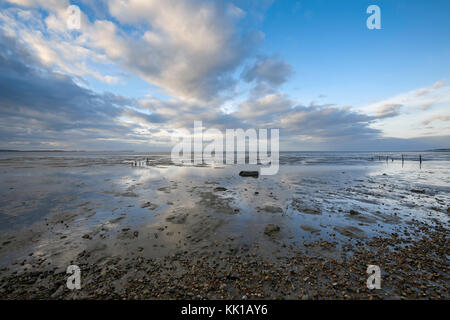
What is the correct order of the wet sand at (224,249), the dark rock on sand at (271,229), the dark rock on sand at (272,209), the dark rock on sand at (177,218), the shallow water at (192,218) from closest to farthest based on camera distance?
the wet sand at (224,249) < the shallow water at (192,218) < the dark rock on sand at (271,229) < the dark rock on sand at (177,218) < the dark rock on sand at (272,209)

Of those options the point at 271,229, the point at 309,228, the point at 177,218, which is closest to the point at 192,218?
the point at 177,218

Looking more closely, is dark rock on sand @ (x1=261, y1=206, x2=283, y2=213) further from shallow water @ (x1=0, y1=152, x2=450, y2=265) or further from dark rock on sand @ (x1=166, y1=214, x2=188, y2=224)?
dark rock on sand @ (x1=166, y1=214, x2=188, y2=224)

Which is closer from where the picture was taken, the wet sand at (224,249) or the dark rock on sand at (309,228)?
the wet sand at (224,249)

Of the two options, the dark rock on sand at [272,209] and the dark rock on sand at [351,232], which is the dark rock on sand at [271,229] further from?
the dark rock on sand at [351,232]

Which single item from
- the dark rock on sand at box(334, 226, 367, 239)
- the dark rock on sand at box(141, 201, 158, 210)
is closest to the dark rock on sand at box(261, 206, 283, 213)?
the dark rock on sand at box(334, 226, 367, 239)

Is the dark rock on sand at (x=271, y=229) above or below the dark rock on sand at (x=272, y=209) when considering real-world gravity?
below

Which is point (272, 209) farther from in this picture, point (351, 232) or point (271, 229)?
point (351, 232)

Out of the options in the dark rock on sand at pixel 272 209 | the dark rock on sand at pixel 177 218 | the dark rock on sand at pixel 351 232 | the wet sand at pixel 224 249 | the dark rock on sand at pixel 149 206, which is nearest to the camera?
the wet sand at pixel 224 249

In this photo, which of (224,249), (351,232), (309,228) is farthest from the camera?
(309,228)

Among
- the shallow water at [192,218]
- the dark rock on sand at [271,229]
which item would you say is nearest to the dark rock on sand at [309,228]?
the shallow water at [192,218]

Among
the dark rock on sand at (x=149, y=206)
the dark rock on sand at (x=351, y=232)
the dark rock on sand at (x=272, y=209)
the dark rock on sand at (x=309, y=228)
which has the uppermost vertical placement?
the dark rock on sand at (x=149, y=206)

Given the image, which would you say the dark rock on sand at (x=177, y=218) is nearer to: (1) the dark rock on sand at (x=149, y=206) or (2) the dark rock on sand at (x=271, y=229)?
(1) the dark rock on sand at (x=149, y=206)

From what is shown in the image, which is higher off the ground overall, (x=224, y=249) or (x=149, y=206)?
(x=149, y=206)

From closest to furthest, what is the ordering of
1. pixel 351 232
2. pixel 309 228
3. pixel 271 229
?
pixel 351 232 → pixel 271 229 → pixel 309 228
